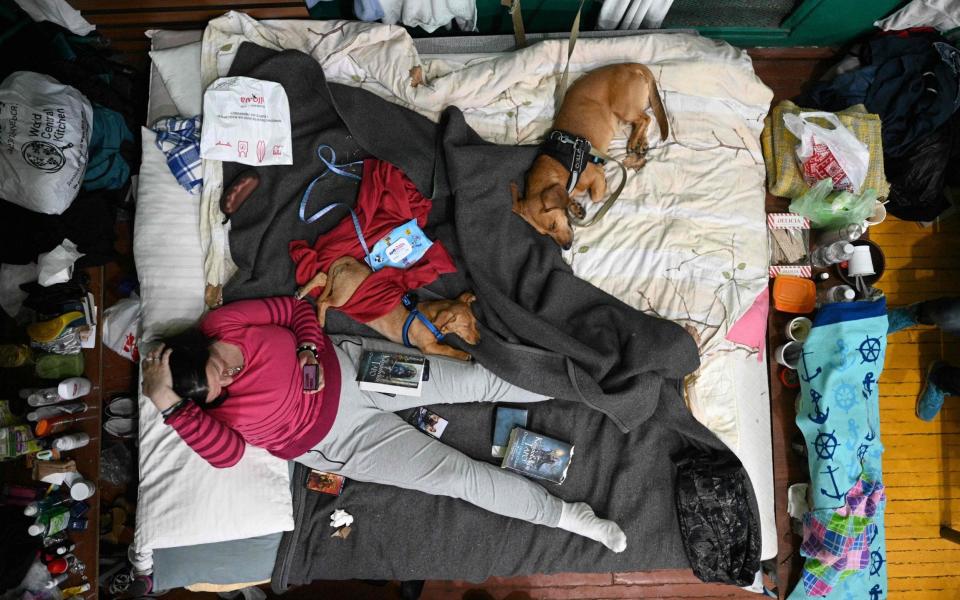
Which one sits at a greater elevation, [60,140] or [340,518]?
[60,140]

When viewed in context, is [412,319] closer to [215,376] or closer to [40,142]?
[215,376]

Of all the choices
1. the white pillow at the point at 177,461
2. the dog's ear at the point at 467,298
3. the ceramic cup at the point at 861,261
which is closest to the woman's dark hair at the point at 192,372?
the white pillow at the point at 177,461

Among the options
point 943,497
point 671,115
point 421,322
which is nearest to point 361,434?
point 421,322

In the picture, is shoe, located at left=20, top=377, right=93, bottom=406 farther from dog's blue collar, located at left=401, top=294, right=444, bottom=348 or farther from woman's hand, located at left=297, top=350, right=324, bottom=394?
dog's blue collar, located at left=401, top=294, right=444, bottom=348

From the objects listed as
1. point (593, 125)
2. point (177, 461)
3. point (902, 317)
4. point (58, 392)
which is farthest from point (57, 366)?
point (902, 317)

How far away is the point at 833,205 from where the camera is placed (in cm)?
317

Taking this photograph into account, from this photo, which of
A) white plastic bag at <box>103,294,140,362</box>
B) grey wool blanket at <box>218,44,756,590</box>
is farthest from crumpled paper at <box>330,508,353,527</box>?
white plastic bag at <box>103,294,140,362</box>

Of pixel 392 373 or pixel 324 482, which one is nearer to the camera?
pixel 392 373

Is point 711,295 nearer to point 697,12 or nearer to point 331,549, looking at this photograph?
point 697,12

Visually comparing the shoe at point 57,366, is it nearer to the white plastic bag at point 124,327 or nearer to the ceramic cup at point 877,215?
the white plastic bag at point 124,327

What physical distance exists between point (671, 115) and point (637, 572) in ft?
8.74

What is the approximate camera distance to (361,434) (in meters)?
A: 2.96

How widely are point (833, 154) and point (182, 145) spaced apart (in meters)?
3.50

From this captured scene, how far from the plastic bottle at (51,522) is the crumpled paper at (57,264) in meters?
1.14
